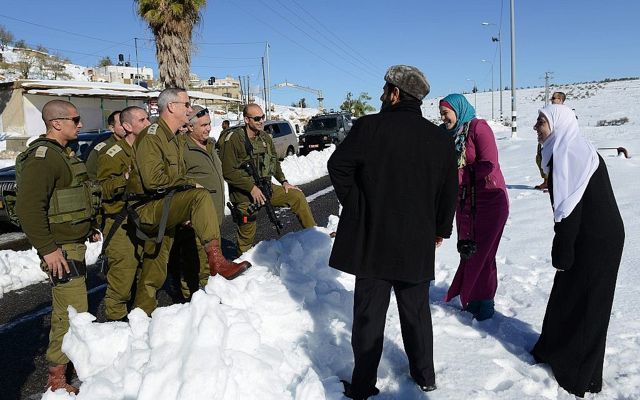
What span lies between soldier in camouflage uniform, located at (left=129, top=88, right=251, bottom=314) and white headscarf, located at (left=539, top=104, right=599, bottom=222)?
2.33m

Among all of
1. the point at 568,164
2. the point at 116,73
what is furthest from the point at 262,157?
the point at 116,73

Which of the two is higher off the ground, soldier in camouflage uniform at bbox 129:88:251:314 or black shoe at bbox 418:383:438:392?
soldier in camouflage uniform at bbox 129:88:251:314

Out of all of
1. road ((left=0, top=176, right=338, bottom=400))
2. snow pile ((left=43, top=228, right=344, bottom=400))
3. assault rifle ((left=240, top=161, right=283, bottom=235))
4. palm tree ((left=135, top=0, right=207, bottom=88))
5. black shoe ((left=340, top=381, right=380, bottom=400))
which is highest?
palm tree ((left=135, top=0, right=207, bottom=88))

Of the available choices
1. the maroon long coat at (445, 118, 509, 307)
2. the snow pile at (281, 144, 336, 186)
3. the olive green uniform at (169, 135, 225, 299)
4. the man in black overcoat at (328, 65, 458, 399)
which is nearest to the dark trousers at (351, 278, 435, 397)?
the man in black overcoat at (328, 65, 458, 399)

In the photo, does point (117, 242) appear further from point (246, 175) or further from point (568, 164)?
point (568, 164)

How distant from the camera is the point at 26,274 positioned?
20.4 ft

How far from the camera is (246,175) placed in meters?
5.72

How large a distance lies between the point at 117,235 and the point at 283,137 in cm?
1781

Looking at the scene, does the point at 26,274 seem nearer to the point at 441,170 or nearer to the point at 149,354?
the point at 149,354

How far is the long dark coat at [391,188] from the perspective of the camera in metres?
2.74

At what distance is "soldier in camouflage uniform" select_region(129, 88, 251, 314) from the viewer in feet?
12.6

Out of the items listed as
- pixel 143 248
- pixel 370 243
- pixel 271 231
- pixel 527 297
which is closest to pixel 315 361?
pixel 370 243

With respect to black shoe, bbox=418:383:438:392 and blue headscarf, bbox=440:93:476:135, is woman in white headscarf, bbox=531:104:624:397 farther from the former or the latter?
blue headscarf, bbox=440:93:476:135

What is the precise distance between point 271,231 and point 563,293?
5.80 m
